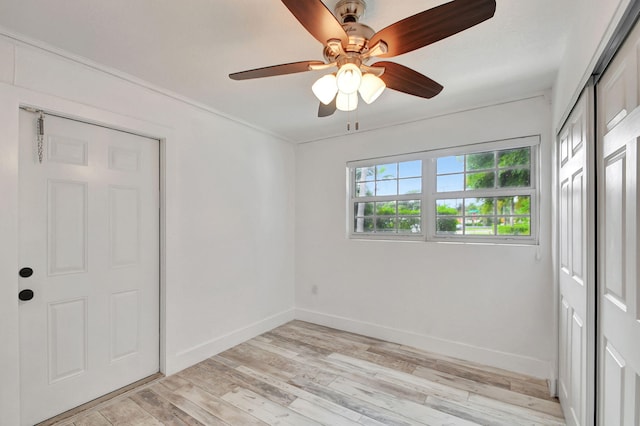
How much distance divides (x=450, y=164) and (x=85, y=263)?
129 inches

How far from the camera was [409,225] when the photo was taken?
3.32 meters

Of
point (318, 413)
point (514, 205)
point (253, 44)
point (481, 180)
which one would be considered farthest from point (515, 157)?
point (318, 413)

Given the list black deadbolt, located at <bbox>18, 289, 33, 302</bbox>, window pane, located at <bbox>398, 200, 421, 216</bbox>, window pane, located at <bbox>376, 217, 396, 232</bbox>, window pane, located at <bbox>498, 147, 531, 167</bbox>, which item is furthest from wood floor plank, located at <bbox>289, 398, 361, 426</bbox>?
window pane, located at <bbox>498, 147, 531, 167</bbox>

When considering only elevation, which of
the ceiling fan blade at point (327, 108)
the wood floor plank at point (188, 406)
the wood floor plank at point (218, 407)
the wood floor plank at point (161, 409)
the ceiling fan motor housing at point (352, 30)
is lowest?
the wood floor plank at point (218, 407)

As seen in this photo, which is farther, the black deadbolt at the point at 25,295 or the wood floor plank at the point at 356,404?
the wood floor plank at the point at 356,404

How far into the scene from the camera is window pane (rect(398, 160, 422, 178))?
326 cm

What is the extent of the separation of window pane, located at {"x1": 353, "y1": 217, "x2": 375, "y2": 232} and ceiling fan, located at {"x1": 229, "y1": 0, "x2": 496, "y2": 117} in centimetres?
204

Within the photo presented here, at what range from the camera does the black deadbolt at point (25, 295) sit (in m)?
1.86

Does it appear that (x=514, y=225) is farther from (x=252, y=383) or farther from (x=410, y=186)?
(x=252, y=383)

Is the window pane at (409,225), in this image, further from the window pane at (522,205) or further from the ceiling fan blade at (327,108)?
the ceiling fan blade at (327,108)

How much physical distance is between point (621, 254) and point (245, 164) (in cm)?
306

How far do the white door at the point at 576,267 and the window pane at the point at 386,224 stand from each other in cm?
155

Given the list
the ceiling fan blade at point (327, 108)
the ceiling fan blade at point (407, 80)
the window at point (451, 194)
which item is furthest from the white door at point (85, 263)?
the window at point (451, 194)

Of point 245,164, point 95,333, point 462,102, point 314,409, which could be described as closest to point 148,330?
point 95,333
